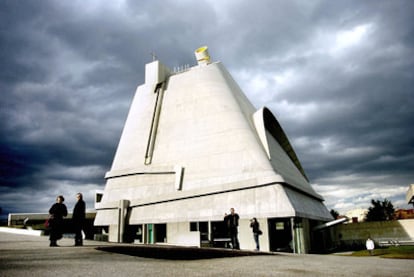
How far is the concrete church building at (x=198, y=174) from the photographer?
2248cm

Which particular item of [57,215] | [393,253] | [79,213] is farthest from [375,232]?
[57,215]

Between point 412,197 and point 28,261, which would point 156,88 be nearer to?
point 28,261

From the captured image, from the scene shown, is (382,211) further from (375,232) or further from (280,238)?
(280,238)

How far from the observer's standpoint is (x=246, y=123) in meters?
26.9

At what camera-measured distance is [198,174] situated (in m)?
25.7

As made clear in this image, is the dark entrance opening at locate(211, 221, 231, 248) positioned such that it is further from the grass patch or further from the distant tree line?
the distant tree line

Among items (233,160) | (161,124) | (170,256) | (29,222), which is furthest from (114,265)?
(29,222)

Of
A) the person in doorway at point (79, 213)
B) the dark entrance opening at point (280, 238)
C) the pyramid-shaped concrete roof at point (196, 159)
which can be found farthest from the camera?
the pyramid-shaped concrete roof at point (196, 159)

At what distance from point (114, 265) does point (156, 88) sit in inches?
1108

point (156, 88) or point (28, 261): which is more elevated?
point (156, 88)

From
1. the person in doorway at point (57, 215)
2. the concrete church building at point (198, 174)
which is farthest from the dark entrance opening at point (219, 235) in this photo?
the person in doorway at point (57, 215)

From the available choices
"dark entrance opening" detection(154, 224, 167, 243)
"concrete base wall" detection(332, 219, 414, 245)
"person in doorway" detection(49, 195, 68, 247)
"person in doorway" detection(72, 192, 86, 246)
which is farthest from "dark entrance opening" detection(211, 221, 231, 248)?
"concrete base wall" detection(332, 219, 414, 245)

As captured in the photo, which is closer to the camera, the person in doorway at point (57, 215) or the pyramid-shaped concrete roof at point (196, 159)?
the person in doorway at point (57, 215)

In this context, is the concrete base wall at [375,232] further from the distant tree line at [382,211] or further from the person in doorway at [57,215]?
the distant tree line at [382,211]
